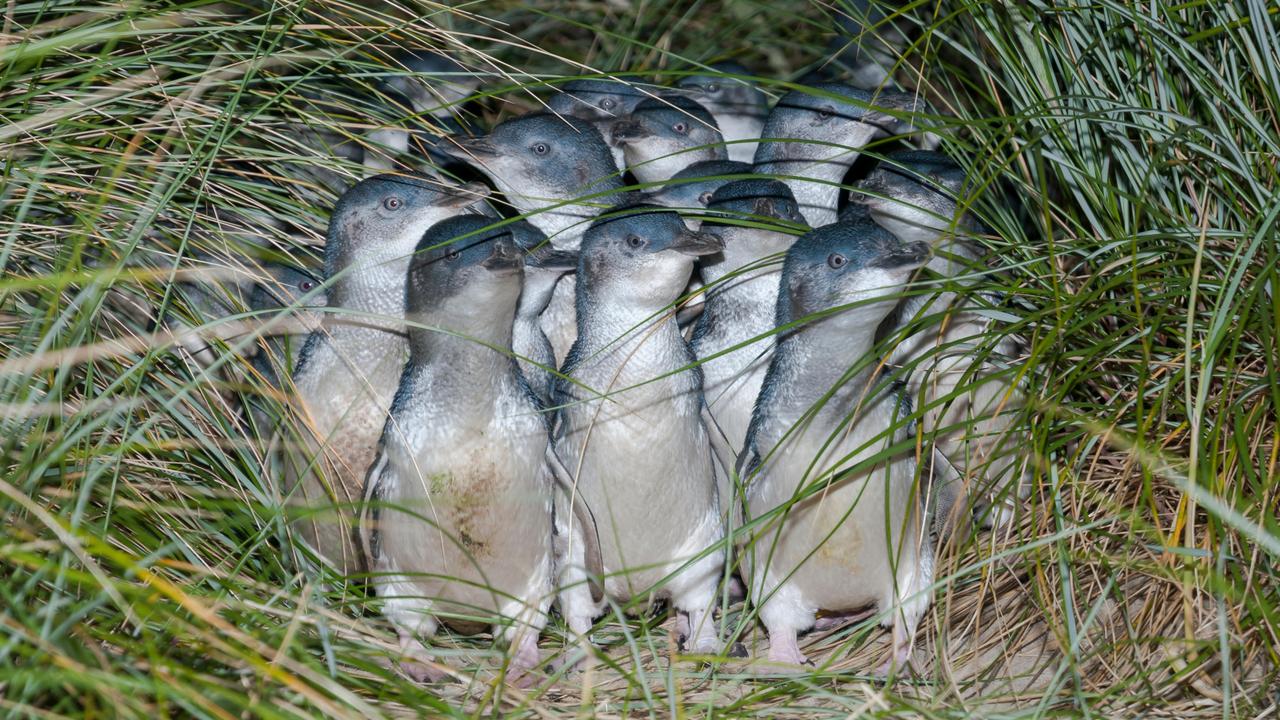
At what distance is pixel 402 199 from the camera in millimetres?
4316

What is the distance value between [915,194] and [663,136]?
128cm

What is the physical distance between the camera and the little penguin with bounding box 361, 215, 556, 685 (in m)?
3.84

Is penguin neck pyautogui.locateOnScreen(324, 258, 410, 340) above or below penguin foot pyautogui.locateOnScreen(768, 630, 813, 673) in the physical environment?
above

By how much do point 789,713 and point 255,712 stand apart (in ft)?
4.65

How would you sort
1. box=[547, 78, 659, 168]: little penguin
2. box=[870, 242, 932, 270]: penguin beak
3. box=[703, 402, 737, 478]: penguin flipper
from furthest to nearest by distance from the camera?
box=[547, 78, 659, 168]: little penguin, box=[703, 402, 737, 478]: penguin flipper, box=[870, 242, 932, 270]: penguin beak

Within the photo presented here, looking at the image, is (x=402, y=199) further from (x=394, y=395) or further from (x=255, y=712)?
(x=255, y=712)

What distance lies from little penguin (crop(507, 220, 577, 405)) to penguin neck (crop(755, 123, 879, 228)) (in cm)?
104

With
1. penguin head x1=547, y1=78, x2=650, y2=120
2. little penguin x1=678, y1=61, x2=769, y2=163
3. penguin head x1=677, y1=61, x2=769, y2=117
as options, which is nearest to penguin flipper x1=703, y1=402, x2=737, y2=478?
penguin head x1=547, y1=78, x2=650, y2=120

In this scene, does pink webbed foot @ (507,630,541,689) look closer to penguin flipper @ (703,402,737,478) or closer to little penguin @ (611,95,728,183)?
penguin flipper @ (703,402,737,478)

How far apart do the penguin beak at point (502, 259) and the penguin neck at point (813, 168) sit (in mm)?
1475

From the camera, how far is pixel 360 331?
4305 mm

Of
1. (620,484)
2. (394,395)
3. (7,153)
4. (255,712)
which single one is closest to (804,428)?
(620,484)

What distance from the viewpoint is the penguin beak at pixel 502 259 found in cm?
380

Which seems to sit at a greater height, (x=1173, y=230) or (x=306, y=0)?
(x=306, y=0)
